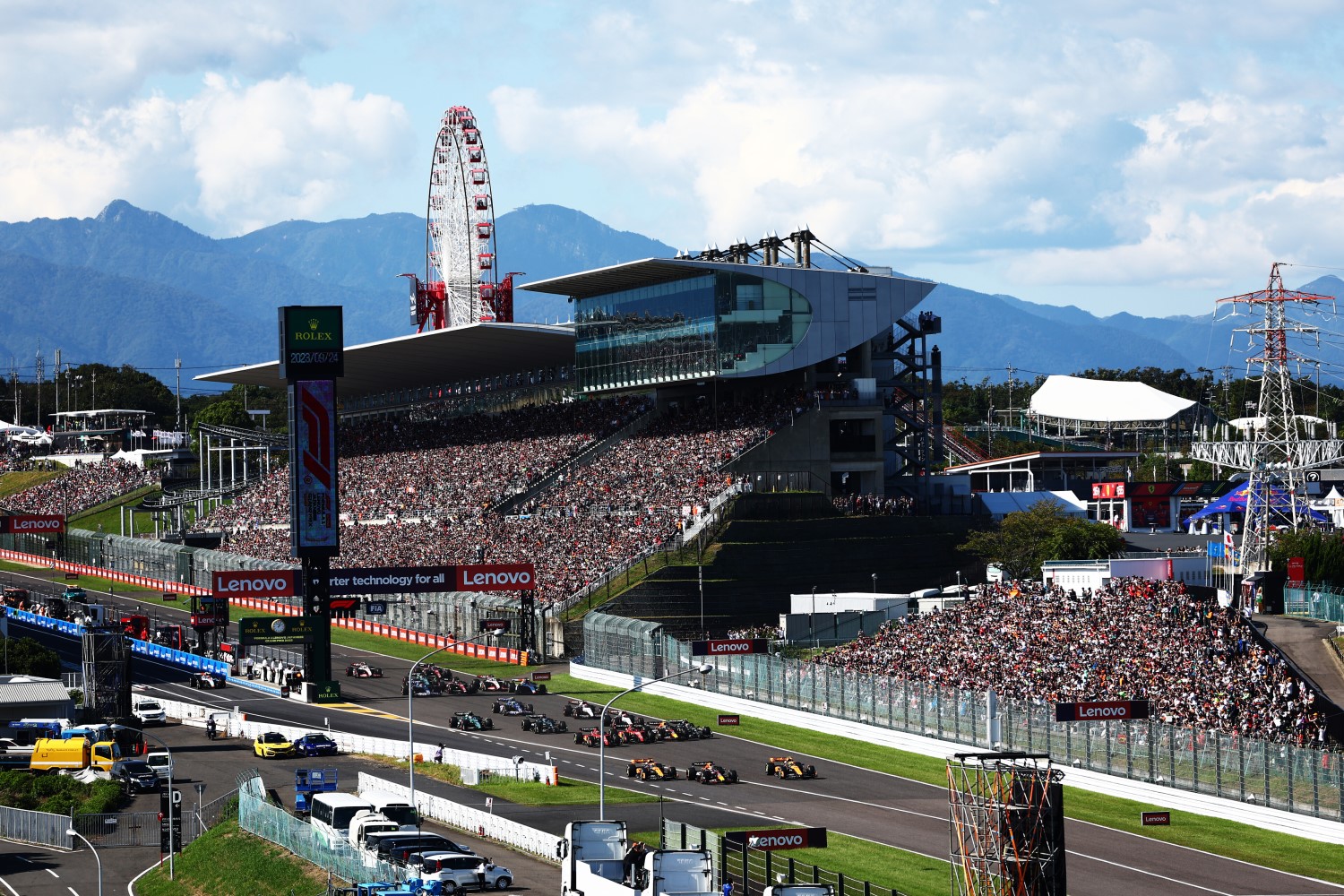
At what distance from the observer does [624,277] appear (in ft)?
382

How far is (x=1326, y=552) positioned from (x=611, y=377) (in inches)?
2013

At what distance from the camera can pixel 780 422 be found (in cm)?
10994

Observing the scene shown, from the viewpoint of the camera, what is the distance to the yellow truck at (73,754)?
65938 millimetres

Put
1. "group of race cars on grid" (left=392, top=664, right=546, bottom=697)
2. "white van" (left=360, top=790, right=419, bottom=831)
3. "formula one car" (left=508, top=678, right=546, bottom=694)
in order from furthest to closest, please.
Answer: "group of race cars on grid" (left=392, top=664, right=546, bottom=697)
"formula one car" (left=508, top=678, right=546, bottom=694)
"white van" (left=360, top=790, right=419, bottom=831)

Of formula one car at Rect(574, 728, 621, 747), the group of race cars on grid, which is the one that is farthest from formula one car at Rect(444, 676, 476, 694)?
formula one car at Rect(574, 728, 621, 747)

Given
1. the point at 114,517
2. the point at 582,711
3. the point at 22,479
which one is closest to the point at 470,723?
the point at 582,711

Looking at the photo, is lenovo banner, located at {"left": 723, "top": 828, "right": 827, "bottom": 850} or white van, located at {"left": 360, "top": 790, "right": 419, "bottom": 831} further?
white van, located at {"left": 360, "top": 790, "right": 419, "bottom": 831}

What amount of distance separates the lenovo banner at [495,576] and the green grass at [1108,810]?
11.4 metres

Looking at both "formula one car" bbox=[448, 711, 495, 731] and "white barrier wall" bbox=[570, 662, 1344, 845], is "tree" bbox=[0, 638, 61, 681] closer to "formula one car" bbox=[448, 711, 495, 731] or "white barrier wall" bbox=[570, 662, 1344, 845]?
"formula one car" bbox=[448, 711, 495, 731]

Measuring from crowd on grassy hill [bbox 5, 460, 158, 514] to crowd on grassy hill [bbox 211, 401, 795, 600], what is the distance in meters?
23.6

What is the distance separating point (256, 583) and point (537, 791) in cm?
3287

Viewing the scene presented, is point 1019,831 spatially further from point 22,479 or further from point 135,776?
point 22,479

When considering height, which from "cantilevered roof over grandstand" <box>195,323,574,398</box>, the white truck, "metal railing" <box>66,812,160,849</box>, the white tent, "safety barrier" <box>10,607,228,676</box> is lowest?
"metal railing" <box>66,812,160,849</box>

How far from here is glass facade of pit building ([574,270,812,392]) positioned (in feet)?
368
